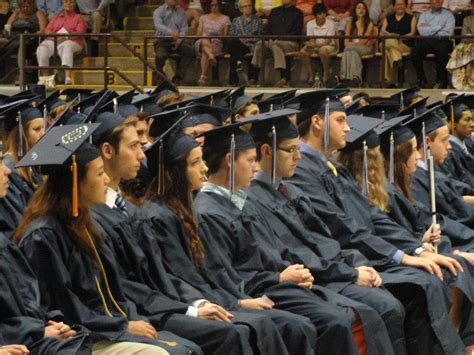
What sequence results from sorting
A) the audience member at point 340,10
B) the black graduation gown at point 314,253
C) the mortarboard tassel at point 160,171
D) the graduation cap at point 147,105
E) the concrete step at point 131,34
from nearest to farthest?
the mortarboard tassel at point 160,171 < the black graduation gown at point 314,253 < the graduation cap at point 147,105 < the audience member at point 340,10 < the concrete step at point 131,34

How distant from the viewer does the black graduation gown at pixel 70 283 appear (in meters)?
5.27

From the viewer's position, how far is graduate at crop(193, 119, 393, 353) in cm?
622

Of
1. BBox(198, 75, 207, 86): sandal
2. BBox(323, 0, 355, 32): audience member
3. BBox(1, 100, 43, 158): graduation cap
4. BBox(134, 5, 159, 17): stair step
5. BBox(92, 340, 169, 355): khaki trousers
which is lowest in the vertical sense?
BBox(198, 75, 207, 86): sandal

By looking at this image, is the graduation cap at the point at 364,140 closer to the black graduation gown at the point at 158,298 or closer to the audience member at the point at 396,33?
the black graduation gown at the point at 158,298

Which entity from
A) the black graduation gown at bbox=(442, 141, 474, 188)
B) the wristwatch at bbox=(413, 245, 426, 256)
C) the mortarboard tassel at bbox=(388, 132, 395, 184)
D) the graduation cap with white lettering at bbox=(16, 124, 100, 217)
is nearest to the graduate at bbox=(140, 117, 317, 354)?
the graduation cap with white lettering at bbox=(16, 124, 100, 217)

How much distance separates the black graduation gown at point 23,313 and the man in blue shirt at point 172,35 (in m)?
10.9

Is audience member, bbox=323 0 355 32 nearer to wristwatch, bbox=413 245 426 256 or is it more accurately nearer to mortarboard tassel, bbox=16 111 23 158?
wristwatch, bbox=413 245 426 256

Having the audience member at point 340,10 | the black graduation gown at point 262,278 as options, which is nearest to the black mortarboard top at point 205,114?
the black graduation gown at point 262,278

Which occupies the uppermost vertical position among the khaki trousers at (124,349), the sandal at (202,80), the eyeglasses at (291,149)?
the eyeglasses at (291,149)

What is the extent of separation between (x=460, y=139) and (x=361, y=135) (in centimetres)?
365

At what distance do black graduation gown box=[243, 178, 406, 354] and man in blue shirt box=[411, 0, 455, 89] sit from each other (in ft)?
29.2

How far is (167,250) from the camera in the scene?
6020mm

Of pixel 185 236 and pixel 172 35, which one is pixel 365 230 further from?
pixel 172 35

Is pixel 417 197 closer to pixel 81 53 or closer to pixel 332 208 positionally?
pixel 332 208
